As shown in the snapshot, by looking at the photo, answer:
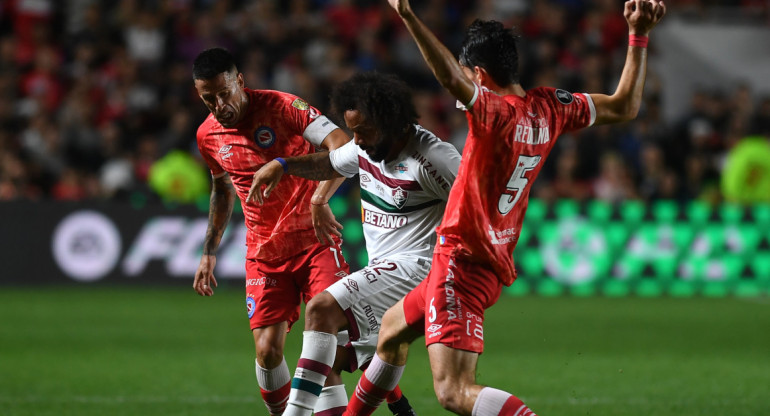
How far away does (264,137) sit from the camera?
19.5 feet

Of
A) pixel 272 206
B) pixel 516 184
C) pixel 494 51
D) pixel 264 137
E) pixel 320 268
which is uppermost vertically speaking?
pixel 494 51

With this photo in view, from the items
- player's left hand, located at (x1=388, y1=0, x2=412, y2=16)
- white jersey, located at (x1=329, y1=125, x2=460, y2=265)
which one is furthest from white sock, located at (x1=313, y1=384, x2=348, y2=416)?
player's left hand, located at (x1=388, y1=0, x2=412, y2=16)

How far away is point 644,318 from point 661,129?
186 inches

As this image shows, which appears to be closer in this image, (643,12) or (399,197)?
(643,12)

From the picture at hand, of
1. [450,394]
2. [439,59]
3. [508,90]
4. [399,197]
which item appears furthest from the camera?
[399,197]

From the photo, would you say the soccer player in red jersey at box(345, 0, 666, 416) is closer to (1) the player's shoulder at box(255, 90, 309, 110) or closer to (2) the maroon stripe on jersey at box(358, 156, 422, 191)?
(2) the maroon stripe on jersey at box(358, 156, 422, 191)

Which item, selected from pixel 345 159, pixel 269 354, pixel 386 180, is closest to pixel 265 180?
pixel 345 159

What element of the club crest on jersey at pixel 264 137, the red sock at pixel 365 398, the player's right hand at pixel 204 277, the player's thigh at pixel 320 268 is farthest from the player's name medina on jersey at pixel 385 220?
the player's right hand at pixel 204 277

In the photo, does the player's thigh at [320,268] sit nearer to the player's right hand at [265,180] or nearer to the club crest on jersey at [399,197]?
the club crest on jersey at [399,197]

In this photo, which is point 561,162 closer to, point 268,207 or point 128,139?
point 128,139

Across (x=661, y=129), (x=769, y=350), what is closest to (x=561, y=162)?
(x=661, y=129)

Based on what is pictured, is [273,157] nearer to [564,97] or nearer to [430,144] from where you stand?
[430,144]

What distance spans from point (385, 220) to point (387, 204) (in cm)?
11

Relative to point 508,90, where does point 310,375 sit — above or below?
below
